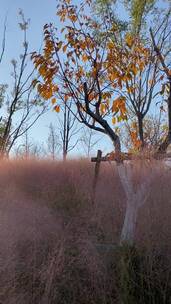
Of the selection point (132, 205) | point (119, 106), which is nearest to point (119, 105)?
point (119, 106)

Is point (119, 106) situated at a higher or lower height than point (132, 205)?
higher

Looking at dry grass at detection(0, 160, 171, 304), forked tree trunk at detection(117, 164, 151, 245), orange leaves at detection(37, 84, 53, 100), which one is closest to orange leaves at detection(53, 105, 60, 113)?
orange leaves at detection(37, 84, 53, 100)

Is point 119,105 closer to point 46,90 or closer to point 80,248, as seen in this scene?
point 46,90

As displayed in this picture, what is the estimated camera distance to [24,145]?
15.9m

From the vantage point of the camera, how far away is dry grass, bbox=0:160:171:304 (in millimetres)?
3527

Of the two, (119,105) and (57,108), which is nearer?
(119,105)

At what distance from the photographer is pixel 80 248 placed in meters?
4.21

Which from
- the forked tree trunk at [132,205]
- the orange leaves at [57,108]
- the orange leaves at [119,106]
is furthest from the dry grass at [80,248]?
the orange leaves at [57,108]

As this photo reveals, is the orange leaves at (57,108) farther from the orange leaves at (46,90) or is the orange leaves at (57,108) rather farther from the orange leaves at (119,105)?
the orange leaves at (119,105)

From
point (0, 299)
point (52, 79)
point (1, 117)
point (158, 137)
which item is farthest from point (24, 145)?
point (0, 299)

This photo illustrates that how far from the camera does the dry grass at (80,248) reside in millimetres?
3527

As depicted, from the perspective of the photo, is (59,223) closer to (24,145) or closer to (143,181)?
(143,181)

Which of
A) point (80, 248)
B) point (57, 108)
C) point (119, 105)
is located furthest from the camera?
point (57, 108)

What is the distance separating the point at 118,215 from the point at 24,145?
426 inches
